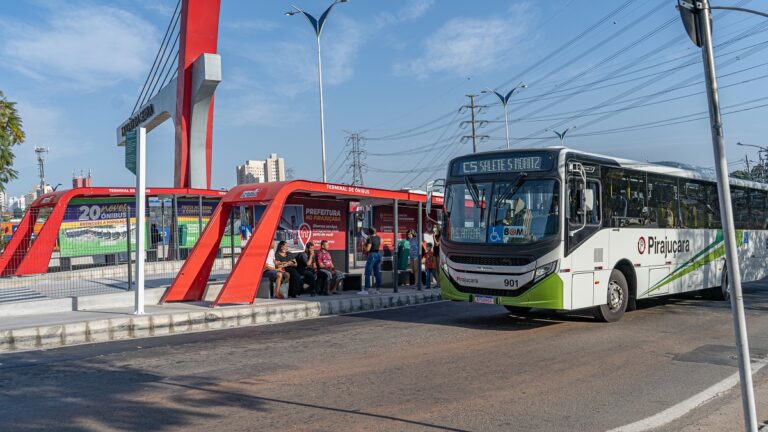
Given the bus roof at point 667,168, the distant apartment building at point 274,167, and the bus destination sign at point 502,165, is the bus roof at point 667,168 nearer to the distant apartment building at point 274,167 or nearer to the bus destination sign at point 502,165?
the bus destination sign at point 502,165

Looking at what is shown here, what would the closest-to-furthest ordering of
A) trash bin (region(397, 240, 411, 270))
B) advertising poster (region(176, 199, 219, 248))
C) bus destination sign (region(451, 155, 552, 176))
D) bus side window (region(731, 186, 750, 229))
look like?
bus destination sign (region(451, 155, 552, 176)) < bus side window (region(731, 186, 750, 229)) < trash bin (region(397, 240, 411, 270)) < advertising poster (region(176, 199, 219, 248))

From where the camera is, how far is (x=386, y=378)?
7230 millimetres

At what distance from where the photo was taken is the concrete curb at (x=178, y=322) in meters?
9.96

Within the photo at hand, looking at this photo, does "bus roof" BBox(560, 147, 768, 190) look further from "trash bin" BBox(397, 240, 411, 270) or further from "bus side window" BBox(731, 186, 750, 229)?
"trash bin" BBox(397, 240, 411, 270)

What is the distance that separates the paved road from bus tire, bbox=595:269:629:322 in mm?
327

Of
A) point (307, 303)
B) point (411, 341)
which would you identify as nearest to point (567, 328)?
point (411, 341)

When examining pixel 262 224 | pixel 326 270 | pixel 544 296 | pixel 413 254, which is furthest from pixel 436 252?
pixel 544 296

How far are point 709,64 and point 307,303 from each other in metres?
10.5

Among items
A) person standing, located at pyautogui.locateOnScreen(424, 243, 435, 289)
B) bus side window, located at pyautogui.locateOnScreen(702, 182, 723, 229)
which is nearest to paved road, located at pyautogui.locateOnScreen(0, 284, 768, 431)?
bus side window, located at pyautogui.locateOnScreen(702, 182, 723, 229)

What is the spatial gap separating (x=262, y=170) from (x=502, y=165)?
141 metres

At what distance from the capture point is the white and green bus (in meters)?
10.6

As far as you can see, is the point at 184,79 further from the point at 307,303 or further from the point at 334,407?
the point at 334,407

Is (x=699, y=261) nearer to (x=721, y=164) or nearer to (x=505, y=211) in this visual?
(x=505, y=211)

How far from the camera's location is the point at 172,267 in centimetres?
1778
